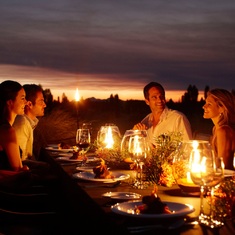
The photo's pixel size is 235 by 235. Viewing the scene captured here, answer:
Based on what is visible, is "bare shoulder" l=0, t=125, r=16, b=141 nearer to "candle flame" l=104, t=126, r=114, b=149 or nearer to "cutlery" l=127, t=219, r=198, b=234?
"candle flame" l=104, t=126, r=114, b=149

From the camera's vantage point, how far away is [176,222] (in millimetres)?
2127

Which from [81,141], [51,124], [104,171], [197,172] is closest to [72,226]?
[81,141]

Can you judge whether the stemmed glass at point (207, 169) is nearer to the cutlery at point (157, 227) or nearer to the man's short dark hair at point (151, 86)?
the cutlery at point (157, 227)

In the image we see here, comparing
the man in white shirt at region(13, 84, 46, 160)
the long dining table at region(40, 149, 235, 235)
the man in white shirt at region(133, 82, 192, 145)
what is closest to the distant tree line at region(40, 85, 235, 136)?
the man in white shirt at region(13, 84, 46, 160)

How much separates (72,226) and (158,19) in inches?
289

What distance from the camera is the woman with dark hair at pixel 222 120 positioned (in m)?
4.33

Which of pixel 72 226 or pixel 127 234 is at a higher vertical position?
pixel 127 234

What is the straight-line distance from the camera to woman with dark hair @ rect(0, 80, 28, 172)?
4.16 meters

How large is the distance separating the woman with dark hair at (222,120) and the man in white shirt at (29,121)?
6.18 feet

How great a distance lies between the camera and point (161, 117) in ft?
18.2

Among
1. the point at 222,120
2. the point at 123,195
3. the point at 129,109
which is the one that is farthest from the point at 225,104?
the point at 129,109

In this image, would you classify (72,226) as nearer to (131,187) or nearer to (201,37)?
(131,187)

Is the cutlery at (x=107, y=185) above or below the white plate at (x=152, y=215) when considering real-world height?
above

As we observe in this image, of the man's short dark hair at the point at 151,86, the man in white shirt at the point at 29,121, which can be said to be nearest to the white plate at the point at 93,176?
the man in white shirt at the point at 29,121
